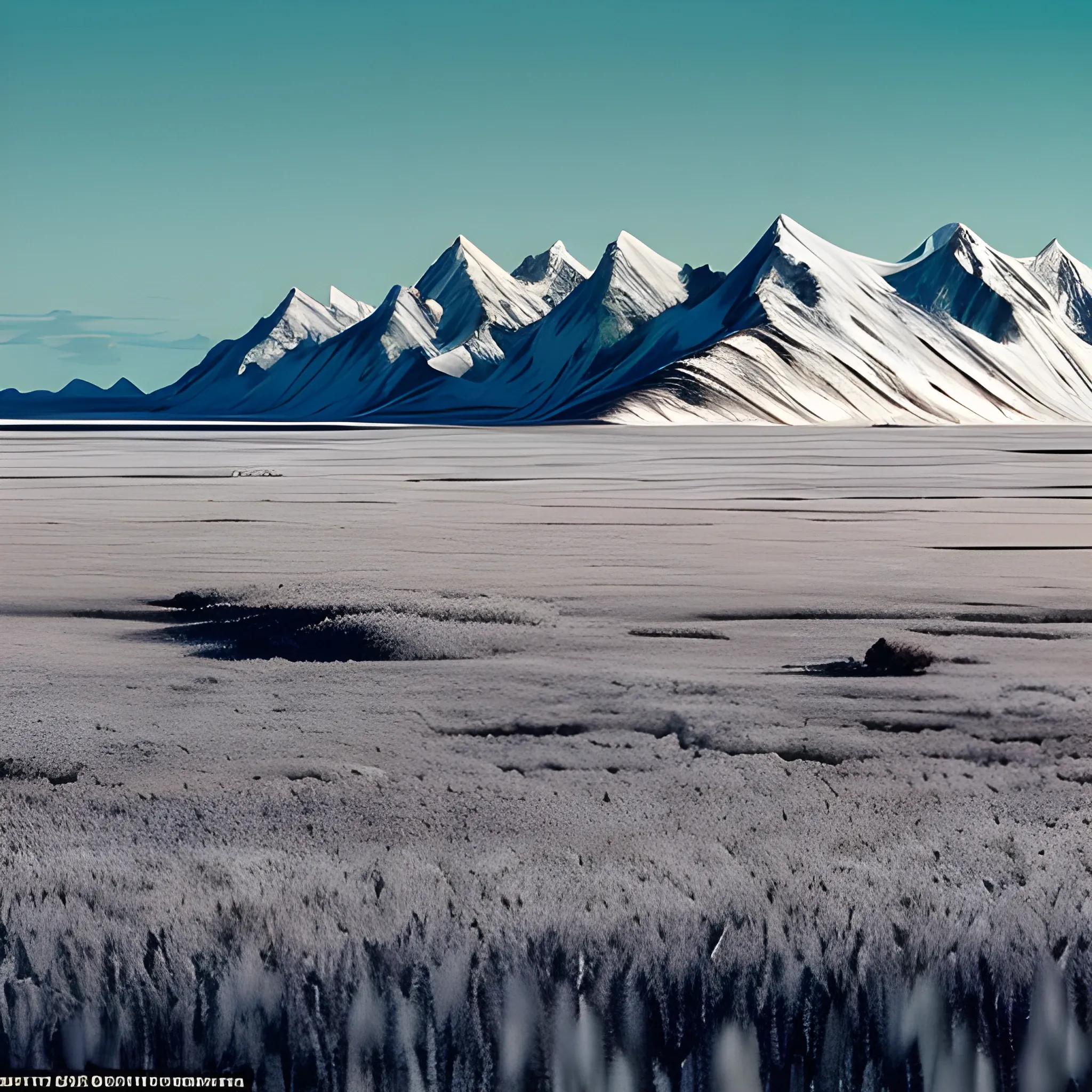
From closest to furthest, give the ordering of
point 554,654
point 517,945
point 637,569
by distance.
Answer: point 517,945, point 554,654, point 637,569

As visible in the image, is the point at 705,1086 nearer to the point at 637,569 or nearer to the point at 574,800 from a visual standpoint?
the point at 574,800

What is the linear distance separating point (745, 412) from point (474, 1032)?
13982 cm

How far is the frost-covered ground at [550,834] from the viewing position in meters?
3.51

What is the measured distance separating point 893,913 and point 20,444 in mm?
57534

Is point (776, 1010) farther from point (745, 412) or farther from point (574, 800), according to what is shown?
point (745, 412)

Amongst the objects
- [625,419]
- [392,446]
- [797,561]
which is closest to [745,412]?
[625,419]

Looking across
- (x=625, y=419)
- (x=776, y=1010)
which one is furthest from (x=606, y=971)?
(x=625, y=419)

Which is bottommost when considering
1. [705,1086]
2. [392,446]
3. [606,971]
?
[705,1086]

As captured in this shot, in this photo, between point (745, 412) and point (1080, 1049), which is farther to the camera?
point (745, 412)

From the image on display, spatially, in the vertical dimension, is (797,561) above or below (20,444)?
below

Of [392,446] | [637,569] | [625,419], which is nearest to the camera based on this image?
[637,569]

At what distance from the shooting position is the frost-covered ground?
11.5 feet

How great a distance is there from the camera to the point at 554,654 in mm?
7641

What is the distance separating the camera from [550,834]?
4477 millimetres
